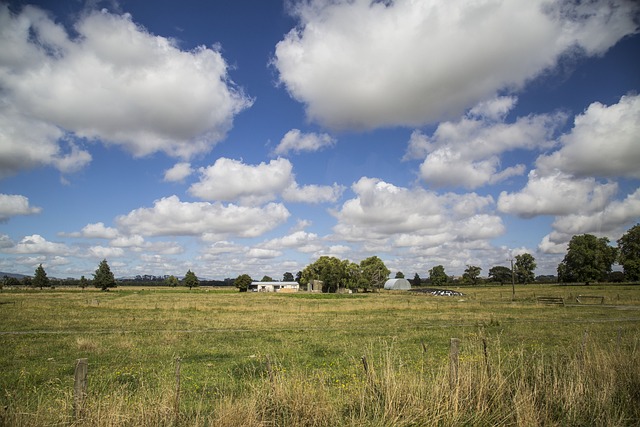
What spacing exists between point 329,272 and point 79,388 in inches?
4909

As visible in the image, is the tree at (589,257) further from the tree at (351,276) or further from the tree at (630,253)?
the tree at (351,276)

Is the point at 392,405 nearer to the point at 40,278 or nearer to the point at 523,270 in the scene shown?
the point at 40,278

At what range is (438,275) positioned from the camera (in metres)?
187

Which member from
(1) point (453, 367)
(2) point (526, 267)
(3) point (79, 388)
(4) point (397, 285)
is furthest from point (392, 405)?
(2) point (526, 267)

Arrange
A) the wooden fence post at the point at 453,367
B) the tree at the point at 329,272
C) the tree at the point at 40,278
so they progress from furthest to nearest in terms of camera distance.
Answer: the tree at the point at 329,272
the tree at the point at 40,278
the wooden fence post at the point at 453,367

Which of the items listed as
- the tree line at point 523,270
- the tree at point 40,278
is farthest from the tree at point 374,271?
the tree at point 40,278

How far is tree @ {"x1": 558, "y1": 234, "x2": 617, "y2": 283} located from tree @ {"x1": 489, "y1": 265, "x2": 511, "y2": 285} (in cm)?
6838

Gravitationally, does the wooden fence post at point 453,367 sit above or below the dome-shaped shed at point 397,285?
above

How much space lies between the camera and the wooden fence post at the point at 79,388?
618cm

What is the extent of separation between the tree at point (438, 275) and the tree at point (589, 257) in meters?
70.3

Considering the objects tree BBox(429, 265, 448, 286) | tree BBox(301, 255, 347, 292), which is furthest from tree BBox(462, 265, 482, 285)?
tree BBox(301, 255, 347, 292)

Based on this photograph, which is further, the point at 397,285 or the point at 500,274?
the point at 500,274

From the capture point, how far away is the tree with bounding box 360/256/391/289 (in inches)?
5418

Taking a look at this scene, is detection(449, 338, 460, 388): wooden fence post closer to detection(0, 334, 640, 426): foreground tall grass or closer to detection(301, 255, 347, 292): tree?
detection(0, 334, 640, 426): foreground tall grass
